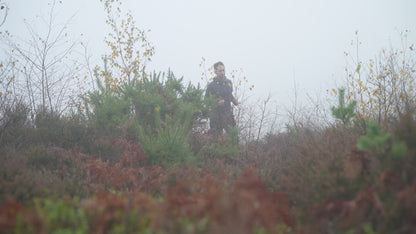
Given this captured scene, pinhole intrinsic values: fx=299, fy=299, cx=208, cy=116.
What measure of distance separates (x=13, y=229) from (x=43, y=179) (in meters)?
1.83

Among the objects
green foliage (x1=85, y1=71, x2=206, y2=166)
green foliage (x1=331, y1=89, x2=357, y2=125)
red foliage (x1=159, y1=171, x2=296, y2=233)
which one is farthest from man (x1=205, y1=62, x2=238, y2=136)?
red foliage (x1=159, y1=171, x2=296, y2=233)

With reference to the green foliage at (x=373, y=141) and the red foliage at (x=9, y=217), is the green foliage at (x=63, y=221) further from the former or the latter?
the green foliage at (x=373, y=141)

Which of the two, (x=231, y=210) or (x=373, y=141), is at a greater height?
(x=373, y=141)

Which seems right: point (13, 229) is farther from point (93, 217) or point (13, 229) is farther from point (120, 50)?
point (120, 50)

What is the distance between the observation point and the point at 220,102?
696 centimetres

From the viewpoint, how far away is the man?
7.04 meters

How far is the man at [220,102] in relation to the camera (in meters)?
7.04

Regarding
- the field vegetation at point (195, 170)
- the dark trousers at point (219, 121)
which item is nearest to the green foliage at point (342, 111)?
the field vegetation at point (195, 170)

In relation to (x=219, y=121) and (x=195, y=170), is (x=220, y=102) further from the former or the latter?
(x=195, y=170)

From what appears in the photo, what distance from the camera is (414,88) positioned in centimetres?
666

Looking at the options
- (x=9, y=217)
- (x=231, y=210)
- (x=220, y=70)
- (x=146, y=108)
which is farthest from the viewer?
(x=220, y=70)

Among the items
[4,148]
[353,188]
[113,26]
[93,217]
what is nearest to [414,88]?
[353,188]

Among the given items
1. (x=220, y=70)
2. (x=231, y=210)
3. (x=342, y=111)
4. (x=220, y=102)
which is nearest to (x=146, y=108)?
(x=220, y=102)

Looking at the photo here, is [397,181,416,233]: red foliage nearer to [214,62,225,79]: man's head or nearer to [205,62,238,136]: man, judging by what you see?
[205,62,238,136]: man
